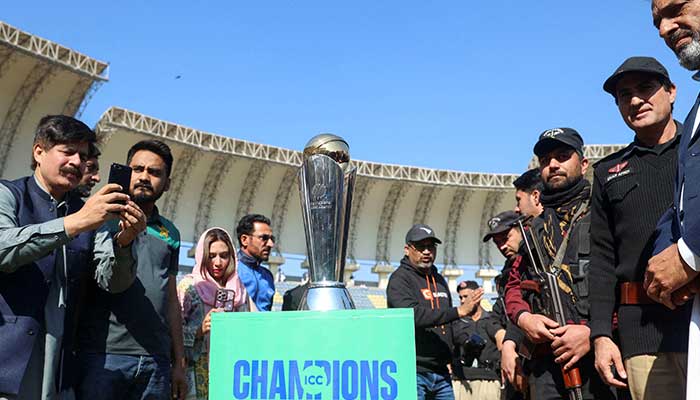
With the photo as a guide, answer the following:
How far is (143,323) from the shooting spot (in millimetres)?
2426

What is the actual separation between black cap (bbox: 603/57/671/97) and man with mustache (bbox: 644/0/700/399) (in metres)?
0.35

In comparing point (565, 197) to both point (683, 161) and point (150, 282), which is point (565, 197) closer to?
point (683, 161)

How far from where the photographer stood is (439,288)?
4.28 metres

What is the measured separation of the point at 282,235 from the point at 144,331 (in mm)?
25193

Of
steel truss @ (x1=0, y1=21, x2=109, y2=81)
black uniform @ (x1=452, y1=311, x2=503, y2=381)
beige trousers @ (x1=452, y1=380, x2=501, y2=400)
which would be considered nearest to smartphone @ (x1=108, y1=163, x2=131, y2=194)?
black uniform @ (x1=452, y1=311, x2=503, y2=381)

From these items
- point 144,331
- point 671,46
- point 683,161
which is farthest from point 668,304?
point 144,331

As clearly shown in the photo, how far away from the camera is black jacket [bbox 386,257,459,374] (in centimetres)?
379

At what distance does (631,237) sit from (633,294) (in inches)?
8.0

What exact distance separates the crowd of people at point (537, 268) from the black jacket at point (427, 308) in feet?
2.59

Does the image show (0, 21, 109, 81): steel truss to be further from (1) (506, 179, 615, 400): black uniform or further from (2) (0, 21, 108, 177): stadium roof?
(1) (506, 179, 615, 400): black uniform

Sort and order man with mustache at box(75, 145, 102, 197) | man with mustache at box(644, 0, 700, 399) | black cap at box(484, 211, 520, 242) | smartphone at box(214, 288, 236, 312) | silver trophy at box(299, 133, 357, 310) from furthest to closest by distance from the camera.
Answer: black cap at box(484, 211, 520, 242) < smartphone at box(214, 288, 236, 312) < man with mustache at box(75, 145, 102, 197) < silver trophy at box(299, 133, 357, 310) < man with mustache at box(644, 0, 700, 399)

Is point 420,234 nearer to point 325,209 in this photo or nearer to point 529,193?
point 529,193

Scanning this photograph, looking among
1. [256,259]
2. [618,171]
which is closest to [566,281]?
[618,171]

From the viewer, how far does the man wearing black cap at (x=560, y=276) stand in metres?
2.32
